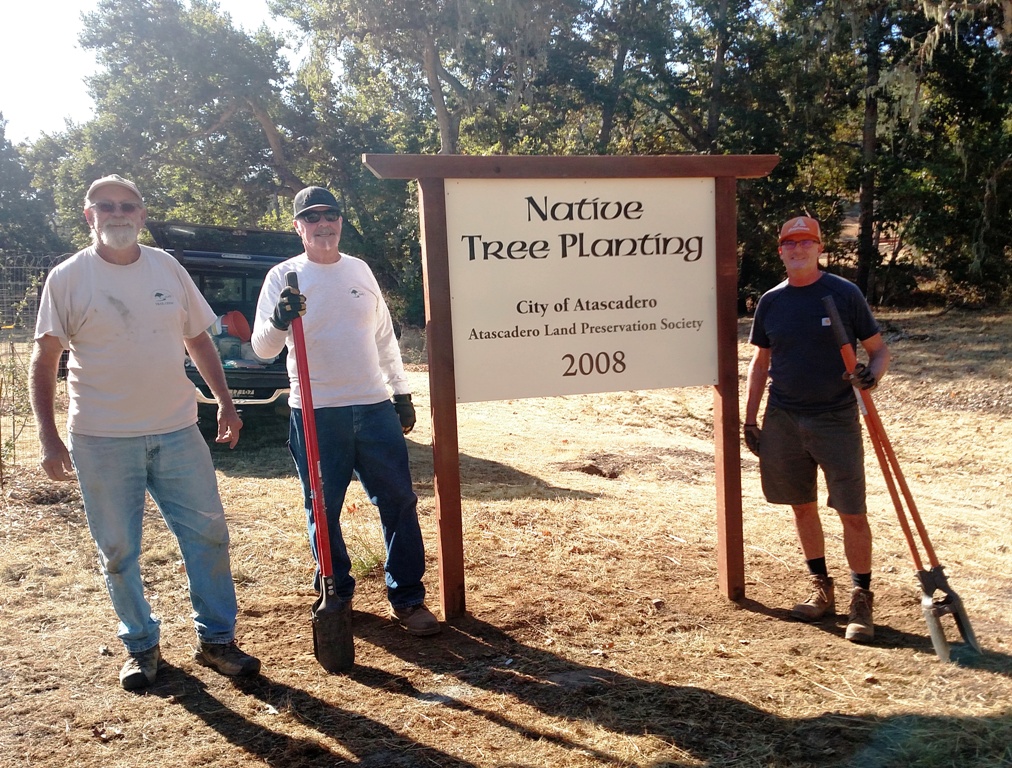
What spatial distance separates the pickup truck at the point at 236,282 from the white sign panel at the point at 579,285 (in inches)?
193

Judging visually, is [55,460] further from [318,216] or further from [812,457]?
[812,457]

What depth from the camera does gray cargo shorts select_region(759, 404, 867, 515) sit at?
4074mm

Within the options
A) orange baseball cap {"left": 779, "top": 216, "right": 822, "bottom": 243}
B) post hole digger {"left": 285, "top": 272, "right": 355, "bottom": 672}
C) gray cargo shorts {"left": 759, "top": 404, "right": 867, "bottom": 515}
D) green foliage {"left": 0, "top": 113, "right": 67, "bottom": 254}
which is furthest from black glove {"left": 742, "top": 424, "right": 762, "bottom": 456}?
green foliage {"left": 0, "top": 113, "right": 67, "bottom": 254}

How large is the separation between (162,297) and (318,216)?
0.73 metres

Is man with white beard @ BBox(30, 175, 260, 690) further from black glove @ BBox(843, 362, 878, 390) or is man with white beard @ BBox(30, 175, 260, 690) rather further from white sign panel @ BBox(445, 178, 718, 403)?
black glove @ BBox(843, 362, 878, 390)

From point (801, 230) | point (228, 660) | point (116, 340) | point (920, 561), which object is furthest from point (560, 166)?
point (228, 660)

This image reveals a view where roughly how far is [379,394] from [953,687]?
2.56 meters

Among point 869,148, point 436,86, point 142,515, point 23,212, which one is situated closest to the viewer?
point 142,515

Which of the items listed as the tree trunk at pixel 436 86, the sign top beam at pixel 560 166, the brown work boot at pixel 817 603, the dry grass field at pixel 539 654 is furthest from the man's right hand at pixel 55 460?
the tree trunk at pixel 436 86

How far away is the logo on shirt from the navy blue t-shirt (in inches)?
97.6

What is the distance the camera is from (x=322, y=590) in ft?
12.4

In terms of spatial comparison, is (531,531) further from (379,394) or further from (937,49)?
(937,49)

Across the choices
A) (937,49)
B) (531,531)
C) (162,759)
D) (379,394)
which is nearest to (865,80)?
(937,49)

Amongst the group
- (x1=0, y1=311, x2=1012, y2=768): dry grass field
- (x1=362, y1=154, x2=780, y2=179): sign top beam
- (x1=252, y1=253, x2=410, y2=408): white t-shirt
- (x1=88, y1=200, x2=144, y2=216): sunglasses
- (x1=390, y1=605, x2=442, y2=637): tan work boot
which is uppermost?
(x1=362, y1=154, x2=780, y2=179): sign top beam
